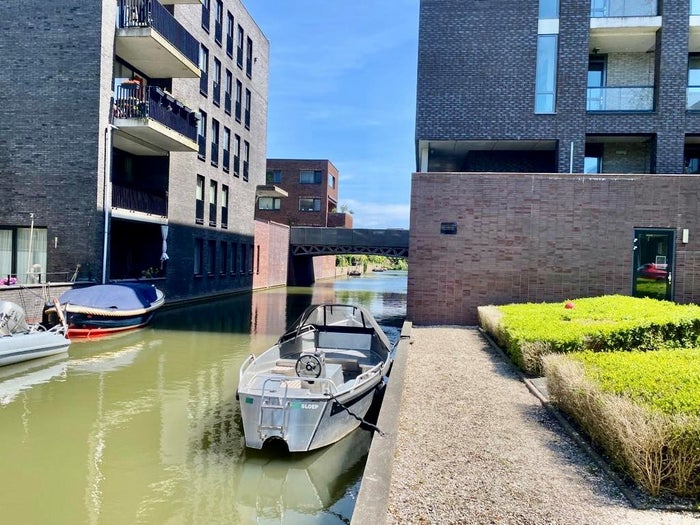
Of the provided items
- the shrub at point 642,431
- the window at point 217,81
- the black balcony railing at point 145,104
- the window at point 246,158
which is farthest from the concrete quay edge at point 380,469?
the window at point 246,158

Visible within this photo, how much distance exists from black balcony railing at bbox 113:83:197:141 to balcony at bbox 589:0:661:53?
13.8 m

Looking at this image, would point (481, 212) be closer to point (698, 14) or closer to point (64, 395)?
point (698, 14)

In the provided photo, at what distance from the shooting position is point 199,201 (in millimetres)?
24891

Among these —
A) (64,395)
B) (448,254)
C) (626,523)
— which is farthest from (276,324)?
(626,523)

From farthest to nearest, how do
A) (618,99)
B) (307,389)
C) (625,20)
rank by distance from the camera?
(618,99) → (625,20) → (307,389)

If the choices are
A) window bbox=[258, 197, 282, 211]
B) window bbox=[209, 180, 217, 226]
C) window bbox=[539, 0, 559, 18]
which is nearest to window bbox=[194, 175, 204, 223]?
window bbox=[209, 180, 217, 226]

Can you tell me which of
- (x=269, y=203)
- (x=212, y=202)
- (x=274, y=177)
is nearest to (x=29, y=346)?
(x=212, y=202)

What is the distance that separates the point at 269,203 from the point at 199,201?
Result: 1013 inches

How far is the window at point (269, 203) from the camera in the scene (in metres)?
49.9

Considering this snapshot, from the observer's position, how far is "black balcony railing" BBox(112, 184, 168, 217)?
18.2 m

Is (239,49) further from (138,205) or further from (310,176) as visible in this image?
(310,176)

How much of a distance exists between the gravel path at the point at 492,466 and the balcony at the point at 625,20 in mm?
11928

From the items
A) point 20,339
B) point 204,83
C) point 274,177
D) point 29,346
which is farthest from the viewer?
point 274,177

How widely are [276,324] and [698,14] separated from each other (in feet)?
50.0
